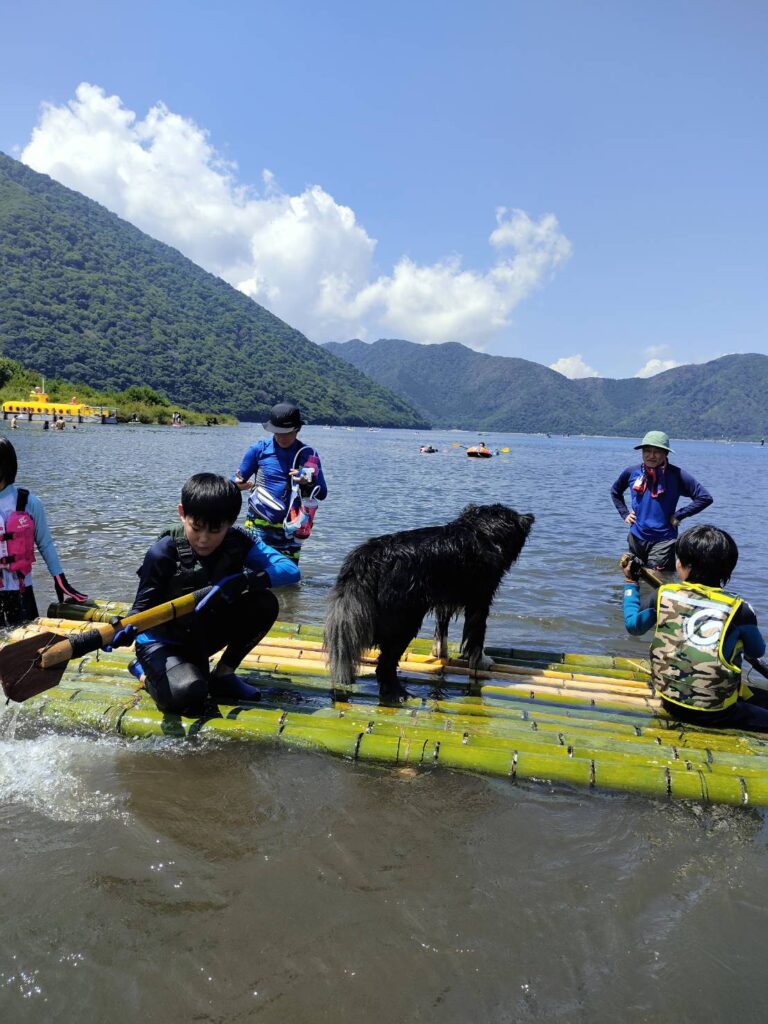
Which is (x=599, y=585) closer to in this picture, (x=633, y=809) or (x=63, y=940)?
(x=633, y=809)

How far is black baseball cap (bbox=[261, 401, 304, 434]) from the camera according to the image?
7.81 metres

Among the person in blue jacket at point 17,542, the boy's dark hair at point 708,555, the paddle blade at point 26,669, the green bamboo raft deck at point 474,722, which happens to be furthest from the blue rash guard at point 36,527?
the boy's dark hair at point 708,555

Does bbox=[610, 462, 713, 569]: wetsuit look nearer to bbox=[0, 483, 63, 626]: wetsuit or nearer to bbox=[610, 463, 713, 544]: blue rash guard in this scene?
bbox=[610, 463, 713, 544]: blue rash guard

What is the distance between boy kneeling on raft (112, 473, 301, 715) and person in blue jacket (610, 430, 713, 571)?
5.51 m

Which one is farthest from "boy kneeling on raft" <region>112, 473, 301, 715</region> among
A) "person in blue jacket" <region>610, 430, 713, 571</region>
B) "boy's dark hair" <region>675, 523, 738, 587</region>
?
"person in blue jacket" <region>610, 430, 713, 571</region>

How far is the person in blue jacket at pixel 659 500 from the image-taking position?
8.23 meters

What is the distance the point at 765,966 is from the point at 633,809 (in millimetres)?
1171

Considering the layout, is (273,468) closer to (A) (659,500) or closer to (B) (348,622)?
(B) (348,622)

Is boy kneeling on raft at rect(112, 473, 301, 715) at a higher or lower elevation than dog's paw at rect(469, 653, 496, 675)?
higher

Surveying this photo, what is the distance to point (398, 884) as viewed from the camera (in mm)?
3115

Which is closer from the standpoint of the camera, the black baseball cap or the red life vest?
the red life vest

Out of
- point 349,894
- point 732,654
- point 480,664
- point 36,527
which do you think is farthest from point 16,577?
point 732,654

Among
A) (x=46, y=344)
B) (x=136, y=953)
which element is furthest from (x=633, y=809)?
(x=46, y=344)

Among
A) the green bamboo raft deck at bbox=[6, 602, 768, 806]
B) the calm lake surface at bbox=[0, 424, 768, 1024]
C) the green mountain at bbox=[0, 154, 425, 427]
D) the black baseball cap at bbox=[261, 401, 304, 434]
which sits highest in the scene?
the green mountain at bbox=[0, 154, 425, 427]
